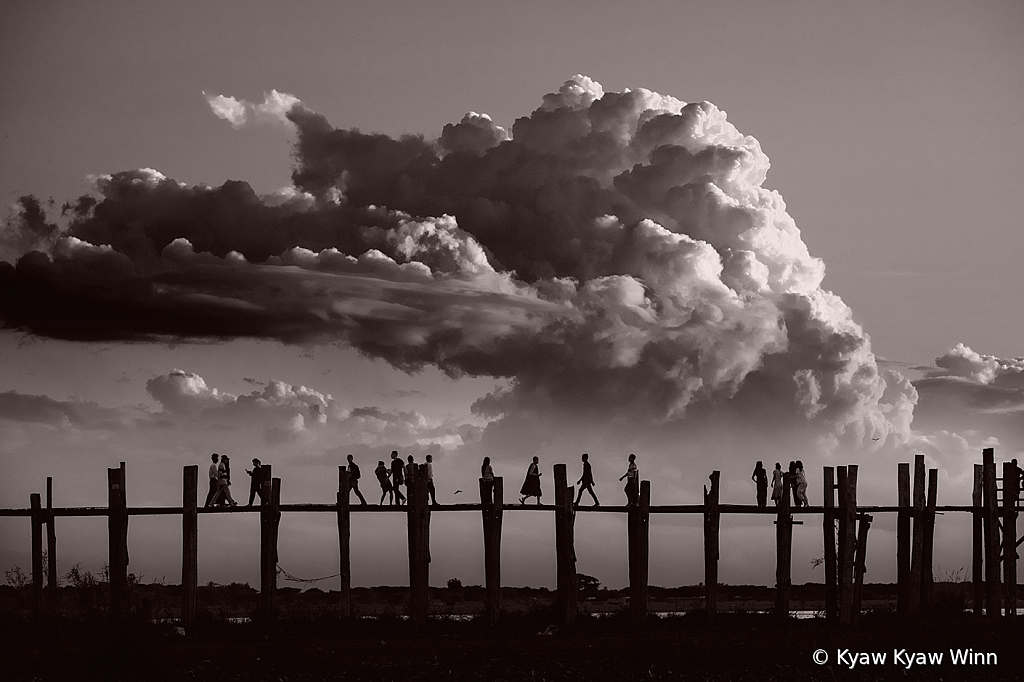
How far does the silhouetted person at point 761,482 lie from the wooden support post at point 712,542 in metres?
1.41

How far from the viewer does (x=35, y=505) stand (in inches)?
1186

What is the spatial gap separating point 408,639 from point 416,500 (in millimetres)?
3317

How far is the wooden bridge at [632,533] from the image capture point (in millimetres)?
29312

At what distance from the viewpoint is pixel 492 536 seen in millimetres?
29969

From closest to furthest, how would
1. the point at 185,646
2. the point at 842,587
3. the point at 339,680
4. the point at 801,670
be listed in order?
1. the point at 339,680
2. the point at 801,670
3. the point at 185,646
4. the point at 842,587

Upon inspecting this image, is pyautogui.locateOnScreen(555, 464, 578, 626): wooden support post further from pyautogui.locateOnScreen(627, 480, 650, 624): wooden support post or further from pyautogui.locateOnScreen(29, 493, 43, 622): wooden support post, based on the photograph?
pyautogui.locateOnScreen(29, 493, 43, 622): wooden support post

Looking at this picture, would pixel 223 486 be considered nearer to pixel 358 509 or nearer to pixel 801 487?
pixel 358 509

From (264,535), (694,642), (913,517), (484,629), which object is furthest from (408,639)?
(913,517)

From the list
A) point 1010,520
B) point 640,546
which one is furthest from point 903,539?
point 640,546

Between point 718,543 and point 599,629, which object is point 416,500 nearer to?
point 599,629

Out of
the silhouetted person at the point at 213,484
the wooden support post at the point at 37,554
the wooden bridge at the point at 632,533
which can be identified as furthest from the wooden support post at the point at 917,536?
the wooden support post at the point at 37,554

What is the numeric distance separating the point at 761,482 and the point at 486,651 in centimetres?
1061

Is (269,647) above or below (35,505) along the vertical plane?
below

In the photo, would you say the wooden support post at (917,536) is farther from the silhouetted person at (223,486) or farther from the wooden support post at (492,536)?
the silhouetted person at (223,486)
